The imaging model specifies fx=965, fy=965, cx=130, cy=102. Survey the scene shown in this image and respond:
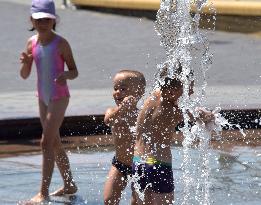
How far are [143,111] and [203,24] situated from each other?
1183 centimetres

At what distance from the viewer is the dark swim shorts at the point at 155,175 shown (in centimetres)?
472

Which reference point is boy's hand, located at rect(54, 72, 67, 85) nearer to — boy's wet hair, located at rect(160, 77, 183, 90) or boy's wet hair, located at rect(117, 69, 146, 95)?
boy's wet hair, located at rect(117, 69, 146, 95)

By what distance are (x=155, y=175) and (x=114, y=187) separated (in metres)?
0.54

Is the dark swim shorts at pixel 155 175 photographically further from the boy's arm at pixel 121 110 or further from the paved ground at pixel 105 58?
the paved ground at pixel 105 58

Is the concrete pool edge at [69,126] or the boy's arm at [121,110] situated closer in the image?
the boy's arm at [121,110]

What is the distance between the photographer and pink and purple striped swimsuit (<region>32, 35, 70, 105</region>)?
6129mm

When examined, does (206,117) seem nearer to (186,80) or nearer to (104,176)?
(186,80)

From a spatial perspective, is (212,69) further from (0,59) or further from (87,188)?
(87,188)

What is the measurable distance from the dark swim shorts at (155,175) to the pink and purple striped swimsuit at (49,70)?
4.83 feet

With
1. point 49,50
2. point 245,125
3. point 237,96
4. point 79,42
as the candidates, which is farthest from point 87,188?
point 79,42

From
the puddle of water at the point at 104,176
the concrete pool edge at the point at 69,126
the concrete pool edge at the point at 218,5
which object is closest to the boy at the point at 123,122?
the puddle of water at the point at 104,176

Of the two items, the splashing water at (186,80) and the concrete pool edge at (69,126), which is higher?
the splashing water at (186,80)

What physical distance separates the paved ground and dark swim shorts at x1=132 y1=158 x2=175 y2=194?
13.9 ft

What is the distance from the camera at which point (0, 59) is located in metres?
14.4
